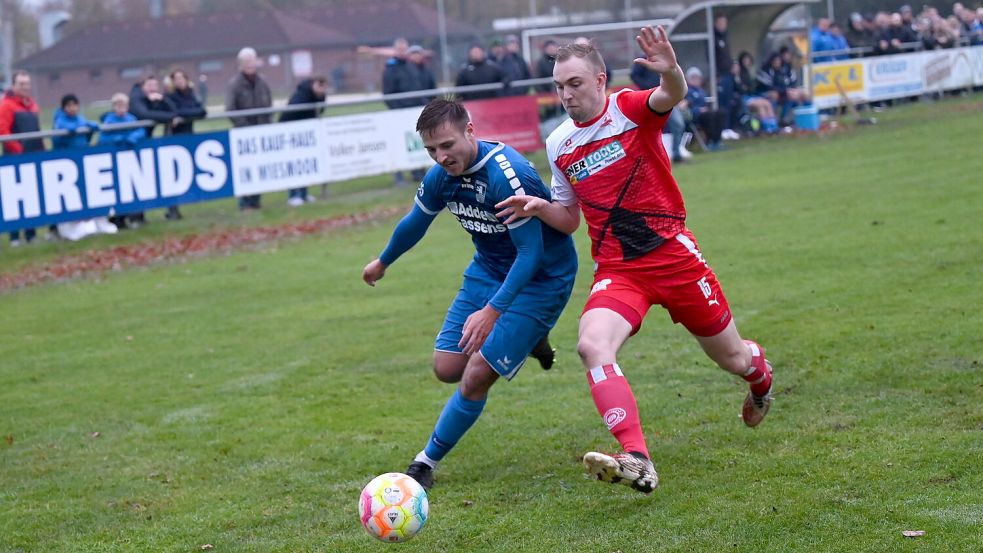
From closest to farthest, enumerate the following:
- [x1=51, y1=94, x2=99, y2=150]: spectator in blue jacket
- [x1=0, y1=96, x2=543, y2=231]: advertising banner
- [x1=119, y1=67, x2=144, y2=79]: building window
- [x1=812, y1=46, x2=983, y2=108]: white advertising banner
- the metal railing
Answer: [x1=0, y1=96, x2=543, y2=231]: advertising banner → the metal railing → [x1=51, y1=94, x2=99, y2=150]: spectator in blue jacket → [x1=812, y1=46, x2=983, y2=108]: white advertising banner → [x1=119, y1=67, x2=144, y2=79]: building window

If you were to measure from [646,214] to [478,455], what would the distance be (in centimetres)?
174

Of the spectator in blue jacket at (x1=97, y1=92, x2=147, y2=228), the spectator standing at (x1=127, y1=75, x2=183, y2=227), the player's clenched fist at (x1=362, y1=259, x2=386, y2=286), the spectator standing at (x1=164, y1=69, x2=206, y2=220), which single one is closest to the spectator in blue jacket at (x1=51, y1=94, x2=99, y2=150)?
the spectator in blue jacket at (x1=97, y1=92, x2=147, y2=228)

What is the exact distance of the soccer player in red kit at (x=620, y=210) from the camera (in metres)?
5.27

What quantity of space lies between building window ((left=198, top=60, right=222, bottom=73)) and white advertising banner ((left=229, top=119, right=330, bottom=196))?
115ft

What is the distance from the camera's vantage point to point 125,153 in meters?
15.4

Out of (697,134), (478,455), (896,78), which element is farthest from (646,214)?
(896,78)

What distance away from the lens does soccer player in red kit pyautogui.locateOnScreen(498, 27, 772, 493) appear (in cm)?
527

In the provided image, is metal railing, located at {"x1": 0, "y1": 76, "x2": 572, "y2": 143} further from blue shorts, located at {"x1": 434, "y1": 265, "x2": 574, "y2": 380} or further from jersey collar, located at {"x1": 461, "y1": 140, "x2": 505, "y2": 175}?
jersey collar, located at {"x1": 461, "y1": 140, "x2": 505, "y2": 175}

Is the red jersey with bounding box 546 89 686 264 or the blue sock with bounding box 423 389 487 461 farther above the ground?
the red jersey with bounding box 546 89 686 264

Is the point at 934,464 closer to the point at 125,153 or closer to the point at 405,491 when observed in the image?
the point at 405,491

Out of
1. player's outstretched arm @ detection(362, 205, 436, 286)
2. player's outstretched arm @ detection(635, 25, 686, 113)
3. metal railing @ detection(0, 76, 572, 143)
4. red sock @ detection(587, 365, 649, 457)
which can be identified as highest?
player's outstretched arm @ detection(635, 25, 686, 113)

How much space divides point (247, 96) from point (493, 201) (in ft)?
43.1

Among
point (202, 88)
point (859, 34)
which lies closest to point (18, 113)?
point (859, 34)

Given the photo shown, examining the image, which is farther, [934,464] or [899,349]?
[899,349]
